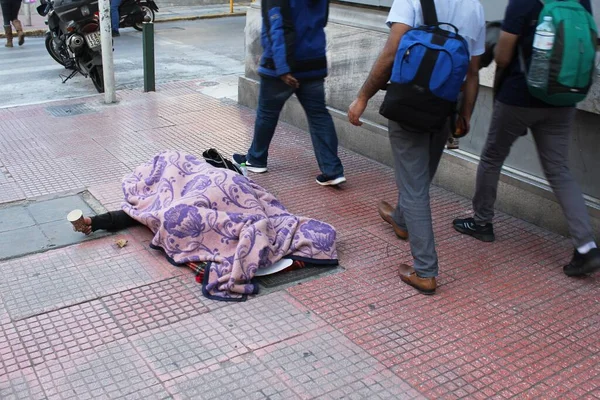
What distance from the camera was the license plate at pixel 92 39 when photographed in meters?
9.06

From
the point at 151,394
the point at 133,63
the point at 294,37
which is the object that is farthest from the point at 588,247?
the point at 133,63

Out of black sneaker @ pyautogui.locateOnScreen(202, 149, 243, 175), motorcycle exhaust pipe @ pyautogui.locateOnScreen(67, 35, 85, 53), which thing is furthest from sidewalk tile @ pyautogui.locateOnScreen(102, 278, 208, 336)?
motorcycle exhaust pipe @ pyautogui.locateOnScreen(67, 35, 85, 53)

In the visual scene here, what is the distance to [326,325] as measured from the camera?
3.70 m

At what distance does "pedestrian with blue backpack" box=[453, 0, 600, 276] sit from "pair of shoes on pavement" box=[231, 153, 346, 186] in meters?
1.25

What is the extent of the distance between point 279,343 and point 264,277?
0.71 m

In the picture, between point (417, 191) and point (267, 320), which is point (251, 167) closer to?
point (417, 191)

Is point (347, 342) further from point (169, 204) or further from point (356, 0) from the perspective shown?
point (356, 0)

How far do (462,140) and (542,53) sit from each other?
6.00 ft

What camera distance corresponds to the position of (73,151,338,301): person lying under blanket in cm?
402

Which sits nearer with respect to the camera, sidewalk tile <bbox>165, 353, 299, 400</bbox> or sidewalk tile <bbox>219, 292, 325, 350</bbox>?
sidewalk tile <bbox>165, 353, 299, 400</bbox>

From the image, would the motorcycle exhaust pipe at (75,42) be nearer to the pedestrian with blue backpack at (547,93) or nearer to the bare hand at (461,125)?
the pedestrian with blue backpack at (547,93)

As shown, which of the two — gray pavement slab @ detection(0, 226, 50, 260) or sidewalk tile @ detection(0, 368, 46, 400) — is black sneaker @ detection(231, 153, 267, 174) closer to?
gray pavement slab @ detection(0, 226, 50, 260)

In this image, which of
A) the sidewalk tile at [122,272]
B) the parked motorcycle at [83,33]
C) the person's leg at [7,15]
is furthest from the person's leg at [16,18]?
the sidewalk tile at [122,272]

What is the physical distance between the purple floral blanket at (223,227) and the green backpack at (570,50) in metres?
1.58
